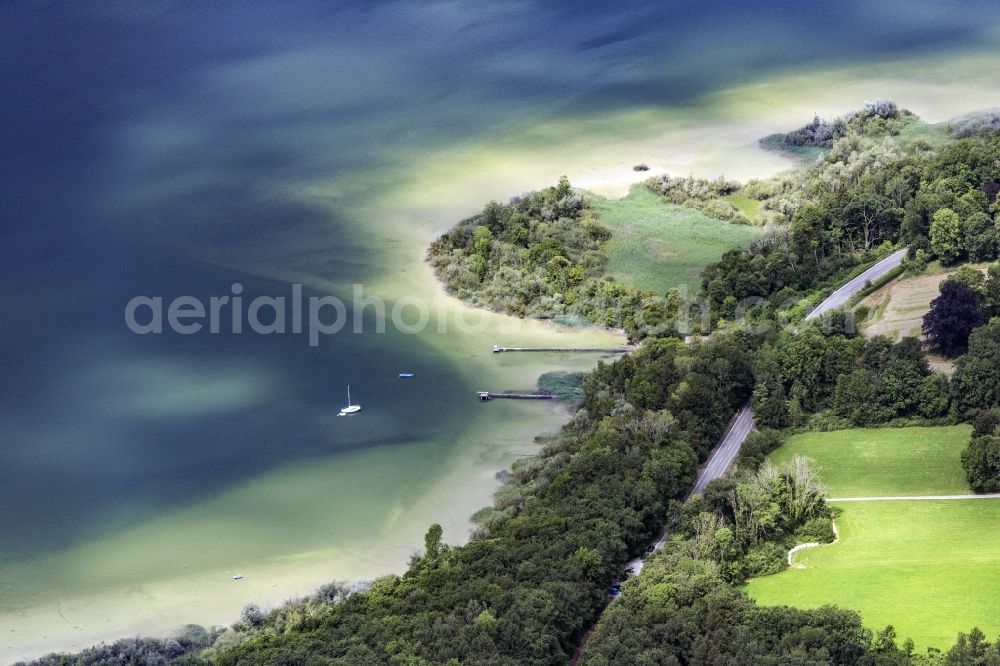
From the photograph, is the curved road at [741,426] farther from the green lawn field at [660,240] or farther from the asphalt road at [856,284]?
the green lawn field at [660,240]

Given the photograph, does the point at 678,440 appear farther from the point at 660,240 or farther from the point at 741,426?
the point at 660,240

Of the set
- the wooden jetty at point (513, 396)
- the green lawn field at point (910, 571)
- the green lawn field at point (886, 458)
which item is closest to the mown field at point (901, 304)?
the green lawn field at point (886, 458)

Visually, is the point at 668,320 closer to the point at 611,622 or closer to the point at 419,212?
the point at 419,212

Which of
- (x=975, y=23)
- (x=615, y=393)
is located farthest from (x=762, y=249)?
(x=975, y=23)

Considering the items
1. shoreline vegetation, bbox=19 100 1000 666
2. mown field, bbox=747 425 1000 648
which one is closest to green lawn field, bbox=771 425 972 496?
mown field, bbox=747 425 1000 648

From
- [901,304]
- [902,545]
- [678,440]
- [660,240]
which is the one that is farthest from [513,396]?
[902,545]
